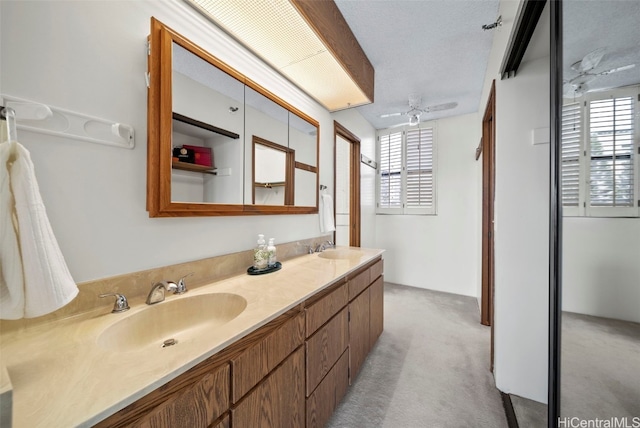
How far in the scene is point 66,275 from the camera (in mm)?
670

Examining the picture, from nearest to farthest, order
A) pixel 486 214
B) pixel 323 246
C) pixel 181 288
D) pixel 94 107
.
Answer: pixel 94 107 < pixel 181 288 < pixel 323 246 < pixel 486 214

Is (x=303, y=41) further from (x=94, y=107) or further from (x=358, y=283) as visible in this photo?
(x=358, y=283)

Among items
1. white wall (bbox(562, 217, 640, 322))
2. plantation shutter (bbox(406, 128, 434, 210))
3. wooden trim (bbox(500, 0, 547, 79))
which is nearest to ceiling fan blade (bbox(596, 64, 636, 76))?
white wall (bbox(562, 217, 640, 322))

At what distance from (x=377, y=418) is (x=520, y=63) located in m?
2.34

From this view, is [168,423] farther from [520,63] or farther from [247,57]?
[520,63]

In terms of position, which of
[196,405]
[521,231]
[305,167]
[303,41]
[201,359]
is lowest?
[196,405]

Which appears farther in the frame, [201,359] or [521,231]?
[521,231]

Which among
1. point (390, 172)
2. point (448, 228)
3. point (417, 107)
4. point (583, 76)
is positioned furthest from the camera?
point (390, 172)

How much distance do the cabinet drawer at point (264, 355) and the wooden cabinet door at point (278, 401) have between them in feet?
0.11

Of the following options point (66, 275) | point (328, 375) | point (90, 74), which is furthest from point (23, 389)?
point (328, 375)

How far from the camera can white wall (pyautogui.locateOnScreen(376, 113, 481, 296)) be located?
3240mm

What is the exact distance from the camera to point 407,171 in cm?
364

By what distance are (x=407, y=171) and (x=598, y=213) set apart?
2976 millimetres

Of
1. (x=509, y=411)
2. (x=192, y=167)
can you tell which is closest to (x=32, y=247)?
(x=192, y=167)
